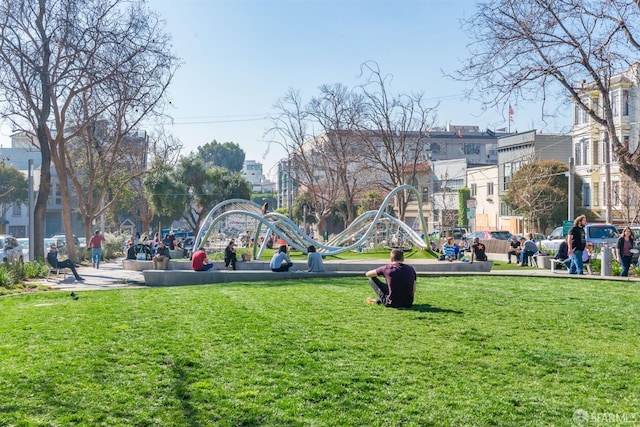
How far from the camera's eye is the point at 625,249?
19688 millimetres

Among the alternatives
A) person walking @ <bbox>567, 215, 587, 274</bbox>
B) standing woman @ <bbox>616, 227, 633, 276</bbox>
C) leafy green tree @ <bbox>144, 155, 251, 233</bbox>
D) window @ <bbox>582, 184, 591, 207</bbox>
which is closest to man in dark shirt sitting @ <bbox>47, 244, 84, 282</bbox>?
person walking @ <bbox>567, 215, 587, 274</bbox>

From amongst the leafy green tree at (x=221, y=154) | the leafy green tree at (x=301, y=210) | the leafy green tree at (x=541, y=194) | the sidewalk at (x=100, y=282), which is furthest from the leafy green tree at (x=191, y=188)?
the leafy green tree at (x=221, y=154)

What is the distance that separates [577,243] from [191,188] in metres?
45.7

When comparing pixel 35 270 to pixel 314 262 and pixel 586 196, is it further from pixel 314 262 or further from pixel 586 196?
pixel 586 196

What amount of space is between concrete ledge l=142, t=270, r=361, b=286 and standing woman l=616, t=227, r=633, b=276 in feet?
23.7

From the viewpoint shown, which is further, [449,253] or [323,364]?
[449,253]

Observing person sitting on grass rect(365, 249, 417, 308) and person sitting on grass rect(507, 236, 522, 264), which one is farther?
person sitting on grass rect(507, 236, 522, 264)

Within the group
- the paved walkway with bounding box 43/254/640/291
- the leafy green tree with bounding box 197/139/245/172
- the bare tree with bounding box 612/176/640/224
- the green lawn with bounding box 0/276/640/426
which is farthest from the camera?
the leafy green tree with bounding box 197/139/245/172

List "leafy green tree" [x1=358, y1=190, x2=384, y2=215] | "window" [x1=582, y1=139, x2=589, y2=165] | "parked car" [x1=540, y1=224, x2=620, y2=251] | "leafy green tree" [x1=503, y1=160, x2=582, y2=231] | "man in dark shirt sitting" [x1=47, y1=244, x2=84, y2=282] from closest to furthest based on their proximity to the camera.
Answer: "man in dark shirt sitting" [x1=47, y1=244, x2=84, y2=282] < "parked car" [x1=540, y1=224, x2=620, y2=251] < "leafy green tree" [x1=503, y1=160, x2=582, y2=231] < "window" [x1=582, y1=139, x2=589, y2=165] < "leafy green tree" [x1=358, y1=190, x2=384, y2=215]

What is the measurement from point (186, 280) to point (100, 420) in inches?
579

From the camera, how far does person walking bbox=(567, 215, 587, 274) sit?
19.2 meters

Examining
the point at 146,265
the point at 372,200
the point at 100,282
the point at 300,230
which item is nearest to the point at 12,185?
the point at 372,200

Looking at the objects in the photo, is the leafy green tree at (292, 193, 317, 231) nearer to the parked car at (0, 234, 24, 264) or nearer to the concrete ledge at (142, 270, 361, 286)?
the parked car at (0, 234, 24, 264)

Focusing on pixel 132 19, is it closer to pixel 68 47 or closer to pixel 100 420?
pixel 68 47
